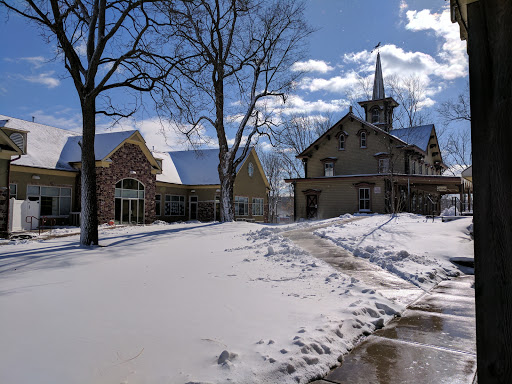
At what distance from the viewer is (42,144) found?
21.5 metres

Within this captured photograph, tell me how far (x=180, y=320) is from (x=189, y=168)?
29437 mm

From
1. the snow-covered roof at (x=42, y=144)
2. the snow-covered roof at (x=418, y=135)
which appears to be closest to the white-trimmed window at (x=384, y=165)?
the snow-covered roof at (x=418, y=135)

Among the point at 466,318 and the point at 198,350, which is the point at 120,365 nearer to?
the point at 198,350

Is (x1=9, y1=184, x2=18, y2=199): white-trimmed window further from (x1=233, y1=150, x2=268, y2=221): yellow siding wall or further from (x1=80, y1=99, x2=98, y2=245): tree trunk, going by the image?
(x1=233, y1=150, x2=268, y2=221): yellow siding wall

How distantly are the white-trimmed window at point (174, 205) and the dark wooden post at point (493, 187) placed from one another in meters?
27.7

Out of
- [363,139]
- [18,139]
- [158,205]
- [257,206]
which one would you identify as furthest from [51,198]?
[363,139]

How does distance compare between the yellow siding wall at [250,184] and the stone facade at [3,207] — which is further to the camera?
the yellow siding wall at [250,184]

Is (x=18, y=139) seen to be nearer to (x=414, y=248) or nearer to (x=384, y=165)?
(x=414, y=248)

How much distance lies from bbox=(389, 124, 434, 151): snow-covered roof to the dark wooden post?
105 feet

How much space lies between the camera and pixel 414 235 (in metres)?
10.8

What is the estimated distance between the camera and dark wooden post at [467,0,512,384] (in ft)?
5.94

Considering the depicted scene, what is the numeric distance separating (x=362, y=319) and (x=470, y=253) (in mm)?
5914

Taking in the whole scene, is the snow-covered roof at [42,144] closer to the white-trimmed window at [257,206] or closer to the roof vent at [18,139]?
the roof vent at [18,139]

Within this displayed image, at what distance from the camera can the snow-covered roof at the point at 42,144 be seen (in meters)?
19.6
